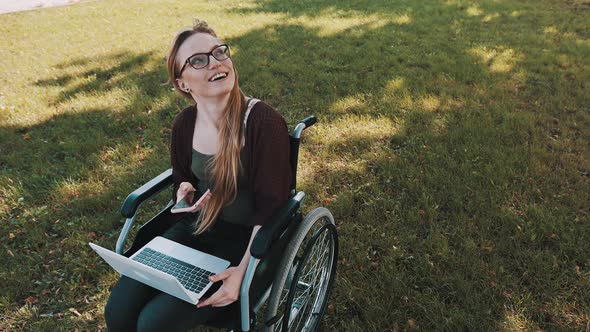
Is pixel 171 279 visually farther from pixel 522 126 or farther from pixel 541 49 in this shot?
pixel 541 49

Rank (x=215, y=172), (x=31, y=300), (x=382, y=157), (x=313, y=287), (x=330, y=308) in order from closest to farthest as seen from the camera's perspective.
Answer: (x=215, y=172) → (x=313, y=287) → (x=330, y=308) → (x=31, y=300) → (x=382, y=157)

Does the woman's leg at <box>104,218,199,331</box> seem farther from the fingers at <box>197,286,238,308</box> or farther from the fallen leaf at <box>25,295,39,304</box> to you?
the fallen leaf at <box>25,295,39,304</box>

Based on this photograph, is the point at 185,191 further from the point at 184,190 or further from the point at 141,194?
the point at 141,194

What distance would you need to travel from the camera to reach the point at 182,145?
2146mm

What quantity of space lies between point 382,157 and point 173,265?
2285mm

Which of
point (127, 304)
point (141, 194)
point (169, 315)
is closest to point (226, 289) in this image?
point (169, 315)

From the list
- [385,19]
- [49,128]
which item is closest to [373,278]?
[49,128]

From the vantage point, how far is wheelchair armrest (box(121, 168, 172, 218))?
1.98 meters

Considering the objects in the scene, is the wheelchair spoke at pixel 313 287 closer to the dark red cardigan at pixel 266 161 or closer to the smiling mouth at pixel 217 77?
the dark red cardigan at pixel 266 161

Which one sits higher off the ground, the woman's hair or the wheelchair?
the woman's hair

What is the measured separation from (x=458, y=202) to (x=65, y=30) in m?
7.78

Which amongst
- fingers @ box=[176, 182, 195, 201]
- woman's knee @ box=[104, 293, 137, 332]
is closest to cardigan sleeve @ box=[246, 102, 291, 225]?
fingers @ box=[176, 182, 195, 201]

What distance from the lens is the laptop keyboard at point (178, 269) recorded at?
1777mm

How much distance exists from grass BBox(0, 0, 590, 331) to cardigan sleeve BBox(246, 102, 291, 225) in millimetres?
973
